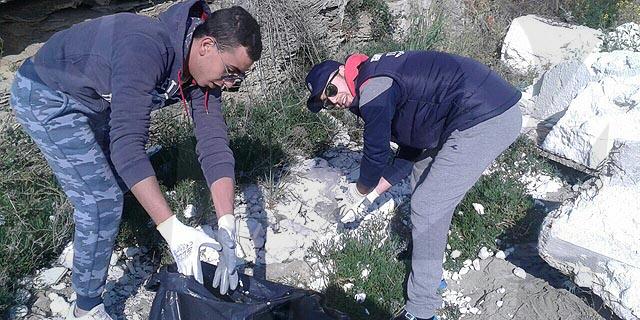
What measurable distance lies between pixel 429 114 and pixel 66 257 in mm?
2017

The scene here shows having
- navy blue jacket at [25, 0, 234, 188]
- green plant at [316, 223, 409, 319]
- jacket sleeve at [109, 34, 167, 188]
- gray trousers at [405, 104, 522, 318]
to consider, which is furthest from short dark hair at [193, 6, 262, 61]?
green plant at [316, 223, 409, 319]

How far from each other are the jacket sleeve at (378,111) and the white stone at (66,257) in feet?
5.62

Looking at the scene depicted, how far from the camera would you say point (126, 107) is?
87.0 inches

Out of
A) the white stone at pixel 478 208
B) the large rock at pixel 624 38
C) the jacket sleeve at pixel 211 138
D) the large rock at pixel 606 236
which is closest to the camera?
the jacket sleeve at pixel 211 138

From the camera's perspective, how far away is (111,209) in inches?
108

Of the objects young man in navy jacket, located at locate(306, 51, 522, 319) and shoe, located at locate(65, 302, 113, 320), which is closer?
young man in navy jacket, located at locate(306, 51, 522, 319)

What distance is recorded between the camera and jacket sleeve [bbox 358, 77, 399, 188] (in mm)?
2738

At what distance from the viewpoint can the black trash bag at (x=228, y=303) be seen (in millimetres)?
2203

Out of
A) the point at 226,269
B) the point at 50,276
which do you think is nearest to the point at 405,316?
the point at 226,269

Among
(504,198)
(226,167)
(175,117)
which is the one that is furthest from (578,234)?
(175,117)

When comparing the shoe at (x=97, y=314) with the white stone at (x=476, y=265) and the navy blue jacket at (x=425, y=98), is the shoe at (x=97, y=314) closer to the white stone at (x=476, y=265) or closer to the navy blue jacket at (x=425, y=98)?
the navy blue jacket at (x=425, y=98)

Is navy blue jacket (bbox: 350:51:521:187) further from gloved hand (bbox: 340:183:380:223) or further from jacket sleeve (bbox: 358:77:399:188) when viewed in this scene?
gloved hand (bbox: 340:183:380:223)

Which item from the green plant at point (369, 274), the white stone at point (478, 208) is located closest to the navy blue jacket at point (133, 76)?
the green plant at point (369, 274)

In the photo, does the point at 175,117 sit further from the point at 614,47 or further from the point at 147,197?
the point at 614,47
